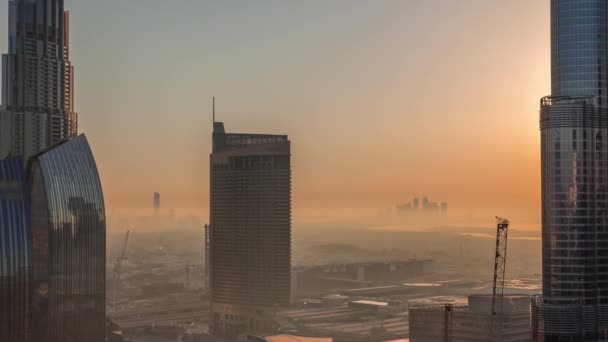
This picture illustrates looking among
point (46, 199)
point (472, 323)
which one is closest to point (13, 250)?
point (46, 199)

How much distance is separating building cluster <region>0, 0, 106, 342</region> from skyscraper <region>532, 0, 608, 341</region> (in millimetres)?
32344

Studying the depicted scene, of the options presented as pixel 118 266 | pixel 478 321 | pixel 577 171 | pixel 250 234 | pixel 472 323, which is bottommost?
pixel 118 266

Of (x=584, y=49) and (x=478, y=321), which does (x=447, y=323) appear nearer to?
(x=478, y=321)

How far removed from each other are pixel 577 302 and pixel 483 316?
43.2 ft

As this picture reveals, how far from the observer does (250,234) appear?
10100 centimetres

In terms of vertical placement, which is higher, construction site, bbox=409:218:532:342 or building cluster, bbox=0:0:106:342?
building cluster, bbox=0:0:106:342

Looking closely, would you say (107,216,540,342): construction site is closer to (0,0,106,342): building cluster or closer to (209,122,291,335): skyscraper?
(209,122,291,335): skyscraper

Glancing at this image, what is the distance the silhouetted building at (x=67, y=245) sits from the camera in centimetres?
5662

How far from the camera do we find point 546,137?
49562 millimetres

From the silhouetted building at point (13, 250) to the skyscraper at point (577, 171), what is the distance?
1271 inches

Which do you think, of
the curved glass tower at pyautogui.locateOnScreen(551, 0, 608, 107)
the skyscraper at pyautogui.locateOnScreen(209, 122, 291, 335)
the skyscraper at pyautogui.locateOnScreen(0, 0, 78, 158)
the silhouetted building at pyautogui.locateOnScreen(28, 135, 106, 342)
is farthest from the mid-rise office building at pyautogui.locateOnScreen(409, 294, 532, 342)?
the skyscraper at pyautogui.locateOnScreen(209, 122, 291, 335)

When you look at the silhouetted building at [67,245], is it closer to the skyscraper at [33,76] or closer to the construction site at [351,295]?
the skyscraper at [33,76]

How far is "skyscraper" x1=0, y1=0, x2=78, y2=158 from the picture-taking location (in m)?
70.6

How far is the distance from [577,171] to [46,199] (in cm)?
3523
